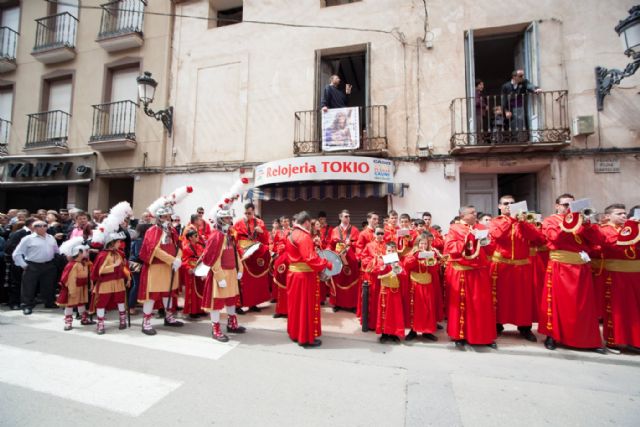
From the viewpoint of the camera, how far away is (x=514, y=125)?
923 cm

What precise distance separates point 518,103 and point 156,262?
9871 millimetres

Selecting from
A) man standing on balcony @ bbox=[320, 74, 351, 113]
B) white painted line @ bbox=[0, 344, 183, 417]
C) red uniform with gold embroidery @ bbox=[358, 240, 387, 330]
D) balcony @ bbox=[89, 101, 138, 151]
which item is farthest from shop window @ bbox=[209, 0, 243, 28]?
white painted line @ bbox=[0, 344, 183, 417]

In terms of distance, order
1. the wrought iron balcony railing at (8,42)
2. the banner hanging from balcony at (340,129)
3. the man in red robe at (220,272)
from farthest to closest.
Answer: the wrought iron balcony railing at (8,42) < the banner hanging from balcony at (340,129) < the man in red robe at (220,272)

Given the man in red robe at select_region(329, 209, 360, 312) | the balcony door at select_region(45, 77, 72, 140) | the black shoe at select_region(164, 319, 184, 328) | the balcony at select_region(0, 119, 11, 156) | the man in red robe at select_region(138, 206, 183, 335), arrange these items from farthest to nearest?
1. the balcony at select_region(0, 119, 11, 156)
2. the balcony door at select_region(45, 77, 72, 140)
3. the man in red robe at select_region(329, 209, 360, 312)
4. the black shoe at select_region(164, 319, 184, 328)
5. the man in red robe at select_region(138, 206, 183, 335)

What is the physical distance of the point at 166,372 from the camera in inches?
158

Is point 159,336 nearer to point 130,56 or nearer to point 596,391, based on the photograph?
point 596,391

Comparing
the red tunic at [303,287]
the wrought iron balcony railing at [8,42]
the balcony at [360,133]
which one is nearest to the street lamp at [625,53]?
the balcony at [360,133]

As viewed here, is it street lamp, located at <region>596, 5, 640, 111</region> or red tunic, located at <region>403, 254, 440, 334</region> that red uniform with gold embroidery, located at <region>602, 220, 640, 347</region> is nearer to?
red tunic, located at <region>403, 254, 440, 334</region>

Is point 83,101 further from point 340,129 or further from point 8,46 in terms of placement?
point 340,129

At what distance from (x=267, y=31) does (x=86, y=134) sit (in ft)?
26.9

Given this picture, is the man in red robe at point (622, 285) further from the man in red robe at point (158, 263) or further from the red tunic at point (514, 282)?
the man in red robe at point (158, 263)

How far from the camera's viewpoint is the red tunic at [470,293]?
4.80m

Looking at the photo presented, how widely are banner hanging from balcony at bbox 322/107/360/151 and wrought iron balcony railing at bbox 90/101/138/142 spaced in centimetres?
749

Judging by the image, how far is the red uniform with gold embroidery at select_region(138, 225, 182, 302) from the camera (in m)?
5.65
